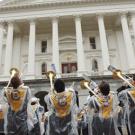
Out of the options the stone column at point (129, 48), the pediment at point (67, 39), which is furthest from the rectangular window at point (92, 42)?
the stone column at point (129, 48)

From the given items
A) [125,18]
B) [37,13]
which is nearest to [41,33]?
[37,13]

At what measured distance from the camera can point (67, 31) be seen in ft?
128

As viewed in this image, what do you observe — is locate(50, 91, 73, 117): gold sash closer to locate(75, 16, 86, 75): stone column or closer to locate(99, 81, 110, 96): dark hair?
locate(99, 81, 110, 96): dark hair

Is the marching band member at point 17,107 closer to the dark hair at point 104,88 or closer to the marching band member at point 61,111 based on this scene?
the marching band member at point 61,111

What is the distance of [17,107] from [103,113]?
239 cm

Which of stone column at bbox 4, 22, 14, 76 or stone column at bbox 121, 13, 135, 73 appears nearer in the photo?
stone column at bbox 121, 13, 135, 73

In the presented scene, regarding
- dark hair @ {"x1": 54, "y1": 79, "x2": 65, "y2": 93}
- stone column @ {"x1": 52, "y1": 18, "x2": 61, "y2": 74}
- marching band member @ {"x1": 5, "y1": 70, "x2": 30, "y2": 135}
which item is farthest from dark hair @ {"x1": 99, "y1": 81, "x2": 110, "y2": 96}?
stone column @ {"x1": 52, "y1": 18, "x2": 61, "y2": 74}

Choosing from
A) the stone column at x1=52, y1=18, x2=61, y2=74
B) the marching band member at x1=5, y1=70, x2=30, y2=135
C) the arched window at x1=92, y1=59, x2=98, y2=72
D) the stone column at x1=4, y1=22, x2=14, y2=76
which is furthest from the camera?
the arched window at x1=92, y1=59, x2=98, y2=72

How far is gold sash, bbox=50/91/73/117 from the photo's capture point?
7.31m

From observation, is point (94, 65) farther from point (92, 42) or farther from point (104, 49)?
point (104, 49)

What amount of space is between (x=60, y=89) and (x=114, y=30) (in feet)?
106

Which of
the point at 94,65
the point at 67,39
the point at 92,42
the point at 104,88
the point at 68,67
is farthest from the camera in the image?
the point at 92,42

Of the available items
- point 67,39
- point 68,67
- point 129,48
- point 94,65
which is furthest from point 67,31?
point 129,48

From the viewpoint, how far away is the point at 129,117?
25.5 ft
